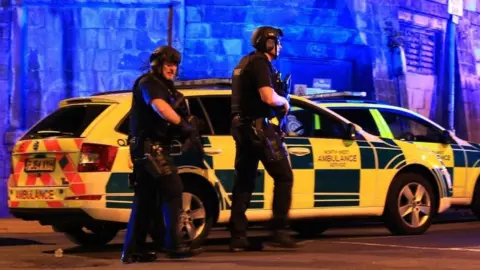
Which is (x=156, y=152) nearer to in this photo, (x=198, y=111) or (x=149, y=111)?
(x=149, y=111)

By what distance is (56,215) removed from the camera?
698 centimetres

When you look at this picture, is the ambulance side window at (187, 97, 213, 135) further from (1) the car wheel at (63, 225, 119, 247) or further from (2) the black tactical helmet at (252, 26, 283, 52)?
(1) the car wheel at (63, 225, 119, 247)

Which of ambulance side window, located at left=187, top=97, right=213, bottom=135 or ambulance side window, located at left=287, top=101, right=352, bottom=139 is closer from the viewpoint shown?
ambulance side window, located at left=187, top=97, right=213, bottom=135

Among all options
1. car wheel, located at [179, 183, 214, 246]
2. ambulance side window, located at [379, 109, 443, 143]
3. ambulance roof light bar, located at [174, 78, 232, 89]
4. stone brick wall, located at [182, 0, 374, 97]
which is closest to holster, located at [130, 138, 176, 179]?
car wheel, located at [179, 183, 214, 246]

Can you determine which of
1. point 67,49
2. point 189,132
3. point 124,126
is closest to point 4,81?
point 67,49

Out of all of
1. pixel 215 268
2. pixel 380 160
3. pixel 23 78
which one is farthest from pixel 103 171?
pixel 23 78

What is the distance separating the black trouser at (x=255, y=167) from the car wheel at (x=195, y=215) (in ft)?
1.34

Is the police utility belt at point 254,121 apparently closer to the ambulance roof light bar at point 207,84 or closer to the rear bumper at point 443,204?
the ambulance roof light bar at point 207,84

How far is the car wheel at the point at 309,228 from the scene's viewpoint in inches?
354

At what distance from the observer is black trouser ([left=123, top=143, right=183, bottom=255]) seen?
6.09 meters

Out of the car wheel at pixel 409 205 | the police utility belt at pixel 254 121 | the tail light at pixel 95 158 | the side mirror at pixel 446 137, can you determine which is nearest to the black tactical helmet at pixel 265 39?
the police utility belt at pixel 254 121

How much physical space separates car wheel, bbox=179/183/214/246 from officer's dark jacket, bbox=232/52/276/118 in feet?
2.82

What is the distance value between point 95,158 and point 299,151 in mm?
1914

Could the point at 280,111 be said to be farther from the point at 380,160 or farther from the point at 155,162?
the point at 380,160
